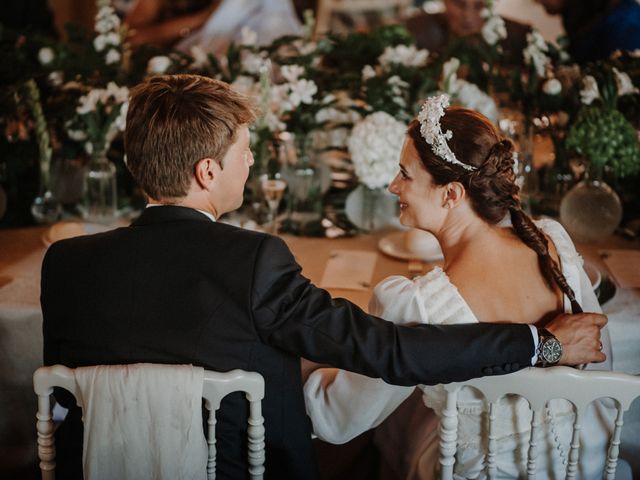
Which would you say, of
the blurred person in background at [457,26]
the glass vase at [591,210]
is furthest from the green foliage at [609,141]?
the blurred person in background at [457,26]

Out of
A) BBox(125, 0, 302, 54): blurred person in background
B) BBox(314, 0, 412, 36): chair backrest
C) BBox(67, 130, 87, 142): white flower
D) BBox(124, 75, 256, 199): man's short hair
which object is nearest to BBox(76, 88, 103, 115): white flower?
BBox(67, 130, 87, 142): white flower

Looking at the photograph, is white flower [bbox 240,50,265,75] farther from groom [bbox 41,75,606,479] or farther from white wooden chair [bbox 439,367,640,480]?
white wooden chair [bbox 439,367,640,480]

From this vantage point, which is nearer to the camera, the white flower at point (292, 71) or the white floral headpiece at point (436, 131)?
the white floral headpiece at point (436, 131)

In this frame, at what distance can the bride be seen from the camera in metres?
1.57

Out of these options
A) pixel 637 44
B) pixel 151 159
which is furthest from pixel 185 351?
pixel 637 44

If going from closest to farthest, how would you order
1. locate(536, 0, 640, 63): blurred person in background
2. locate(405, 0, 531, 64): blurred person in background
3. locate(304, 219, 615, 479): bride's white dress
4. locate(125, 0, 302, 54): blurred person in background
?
locate(304, 219, 615, 479): bride's white dress → locate(536, 0, 640, 63): blurred person in background → locate(125, 0, 302, 54): blurred person in background → locate(405, 0, 531, 64): blurred person in background

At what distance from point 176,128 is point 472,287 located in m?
0.68

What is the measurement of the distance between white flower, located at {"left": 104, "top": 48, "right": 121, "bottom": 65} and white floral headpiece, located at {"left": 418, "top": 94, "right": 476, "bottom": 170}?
1510 mm

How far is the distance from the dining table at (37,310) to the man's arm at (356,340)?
64cm

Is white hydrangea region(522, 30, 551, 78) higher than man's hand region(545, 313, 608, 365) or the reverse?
higher

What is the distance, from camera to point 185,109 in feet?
4.73

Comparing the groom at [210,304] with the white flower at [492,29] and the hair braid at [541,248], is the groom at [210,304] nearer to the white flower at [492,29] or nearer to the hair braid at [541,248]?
the hair braid at [541,248]

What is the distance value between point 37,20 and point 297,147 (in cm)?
303

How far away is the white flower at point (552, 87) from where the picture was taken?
8.43 ft
